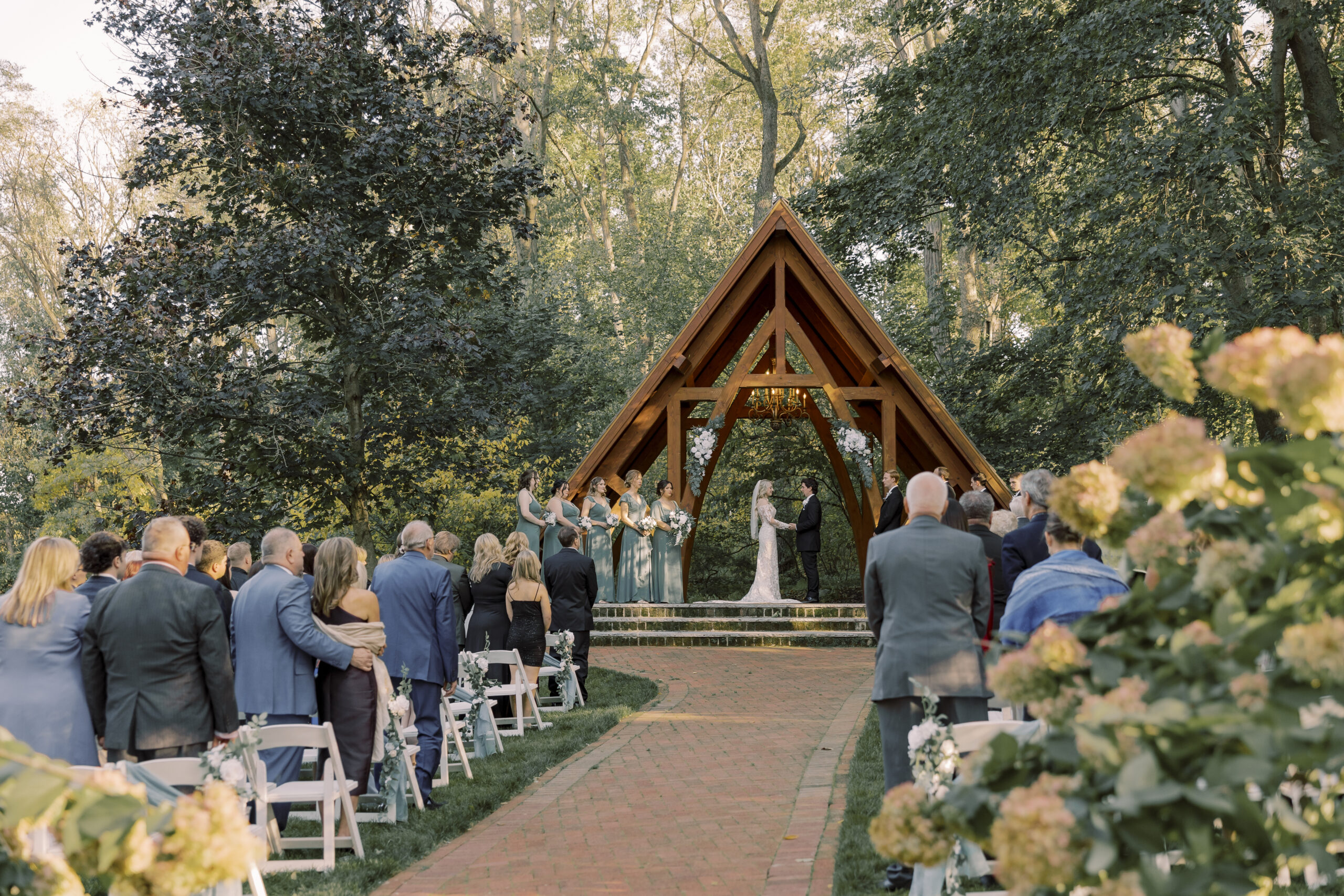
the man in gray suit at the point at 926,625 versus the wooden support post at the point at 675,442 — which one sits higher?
the wooden support post at the point at 675,442

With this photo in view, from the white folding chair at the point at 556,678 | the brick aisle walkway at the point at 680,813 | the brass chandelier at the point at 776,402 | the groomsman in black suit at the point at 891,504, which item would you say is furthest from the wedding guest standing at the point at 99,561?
the brass chandelier at the point at 776,402

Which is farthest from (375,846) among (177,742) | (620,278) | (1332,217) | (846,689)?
(620,278)

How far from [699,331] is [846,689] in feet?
22.1

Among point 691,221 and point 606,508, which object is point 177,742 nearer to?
point 606,508

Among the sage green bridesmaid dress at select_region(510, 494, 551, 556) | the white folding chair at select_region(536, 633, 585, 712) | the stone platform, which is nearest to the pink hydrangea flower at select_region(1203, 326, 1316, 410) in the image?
the white folding chair at select_region(536, 633, 585, 712)

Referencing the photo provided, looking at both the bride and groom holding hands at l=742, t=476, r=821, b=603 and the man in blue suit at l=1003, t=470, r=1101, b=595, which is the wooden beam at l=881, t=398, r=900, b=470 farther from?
the man in blue suit at l=1003, t=470, r=1101, b=595

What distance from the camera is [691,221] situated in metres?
35.9

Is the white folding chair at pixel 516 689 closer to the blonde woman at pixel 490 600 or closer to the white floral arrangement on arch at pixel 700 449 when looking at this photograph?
the blonde woman at pixel 490 600

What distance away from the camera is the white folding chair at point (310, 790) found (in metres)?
5.50

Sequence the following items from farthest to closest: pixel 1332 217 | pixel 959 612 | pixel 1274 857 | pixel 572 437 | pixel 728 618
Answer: pixel 572 437
pixel 728 618
pixel 1332 217
pixel 959 612
pixel 1274 857

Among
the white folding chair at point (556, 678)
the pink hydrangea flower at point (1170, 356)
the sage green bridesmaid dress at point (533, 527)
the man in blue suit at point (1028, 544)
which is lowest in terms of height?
the white folding chair at point (556, 678)

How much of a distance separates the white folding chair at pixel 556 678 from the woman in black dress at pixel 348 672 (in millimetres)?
3898

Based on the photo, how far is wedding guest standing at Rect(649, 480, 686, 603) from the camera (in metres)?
17.3

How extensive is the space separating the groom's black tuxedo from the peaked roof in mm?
1425
